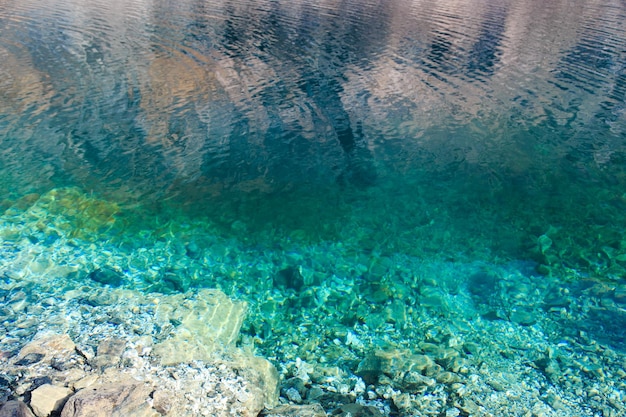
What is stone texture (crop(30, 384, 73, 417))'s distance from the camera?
6.75 metres

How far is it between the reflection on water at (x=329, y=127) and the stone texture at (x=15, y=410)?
27.6ft

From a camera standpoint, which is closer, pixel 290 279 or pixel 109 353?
pixel 109 353

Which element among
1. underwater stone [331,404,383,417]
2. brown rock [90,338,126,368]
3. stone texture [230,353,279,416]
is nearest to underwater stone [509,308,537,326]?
underwater stone [331,404,383,417]

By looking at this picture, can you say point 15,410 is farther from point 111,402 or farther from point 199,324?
point 199,324

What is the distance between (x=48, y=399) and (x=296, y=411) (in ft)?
12.9

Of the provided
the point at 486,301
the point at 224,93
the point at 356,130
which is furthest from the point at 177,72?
the point at 486,301

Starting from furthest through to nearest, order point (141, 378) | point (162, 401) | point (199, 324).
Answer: point (199, 324) → point (141, 378) → point (162, 401)

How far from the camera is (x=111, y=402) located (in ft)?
22.7

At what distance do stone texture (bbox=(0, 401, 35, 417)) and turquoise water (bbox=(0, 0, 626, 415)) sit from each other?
2803 millimetres

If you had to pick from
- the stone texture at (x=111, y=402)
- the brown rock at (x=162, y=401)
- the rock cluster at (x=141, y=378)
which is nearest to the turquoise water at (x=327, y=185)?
the rock cluster at (x=141, y=378)

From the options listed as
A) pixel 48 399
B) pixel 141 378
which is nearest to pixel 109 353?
pixel 141 378

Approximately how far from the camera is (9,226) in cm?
1303

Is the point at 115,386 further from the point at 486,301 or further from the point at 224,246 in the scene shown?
the point at 486,301

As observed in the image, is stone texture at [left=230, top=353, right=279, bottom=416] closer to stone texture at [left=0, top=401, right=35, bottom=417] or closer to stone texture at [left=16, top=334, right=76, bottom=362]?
stone texture at [left=16, top=334, right=76, bottom=362]
